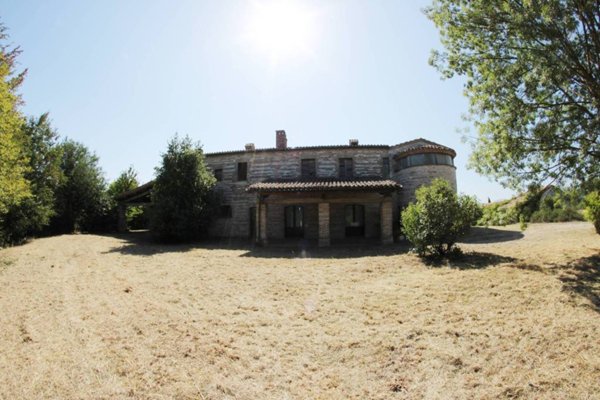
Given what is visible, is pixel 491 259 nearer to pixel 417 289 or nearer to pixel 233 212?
pixel 417 289

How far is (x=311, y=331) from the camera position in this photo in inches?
231

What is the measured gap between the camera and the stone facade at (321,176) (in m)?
19.1

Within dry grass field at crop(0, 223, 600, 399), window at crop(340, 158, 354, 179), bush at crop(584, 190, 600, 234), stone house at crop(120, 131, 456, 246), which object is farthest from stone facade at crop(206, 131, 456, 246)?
dry grass field at crop(0, 223, 600, 399)

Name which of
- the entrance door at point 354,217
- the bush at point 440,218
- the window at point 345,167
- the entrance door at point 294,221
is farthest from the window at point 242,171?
the bush at point 440,218

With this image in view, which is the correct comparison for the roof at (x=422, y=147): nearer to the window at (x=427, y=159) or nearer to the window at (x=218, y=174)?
the window at (x=427, y=159)

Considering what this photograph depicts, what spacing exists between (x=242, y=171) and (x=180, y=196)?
15.8ft

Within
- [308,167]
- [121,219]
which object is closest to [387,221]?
[308,167]

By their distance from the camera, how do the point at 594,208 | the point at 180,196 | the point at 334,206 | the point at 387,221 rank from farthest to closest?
the point at 334,206
the point at 180,196
the point at 387,221
the point at 594,208

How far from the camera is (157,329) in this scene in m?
5.82

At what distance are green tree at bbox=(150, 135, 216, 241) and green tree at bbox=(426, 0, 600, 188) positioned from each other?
46.4ft

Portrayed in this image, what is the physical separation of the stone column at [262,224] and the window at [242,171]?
206 inches

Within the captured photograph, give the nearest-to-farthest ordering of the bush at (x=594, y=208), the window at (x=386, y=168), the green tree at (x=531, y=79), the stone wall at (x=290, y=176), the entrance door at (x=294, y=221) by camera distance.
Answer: the green tree at (x=531, y=79) → the bush at (x=594, y=208) → the stone wall at (x=290, y=176) → the entrance door at (x=294, y=221) → the window at (x=386, y=168)

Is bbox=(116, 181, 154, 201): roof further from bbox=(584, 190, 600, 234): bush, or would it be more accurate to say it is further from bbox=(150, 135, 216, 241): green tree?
bbox=(584, 190, 600, 234): bush

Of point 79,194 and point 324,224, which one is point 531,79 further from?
point 79,194
